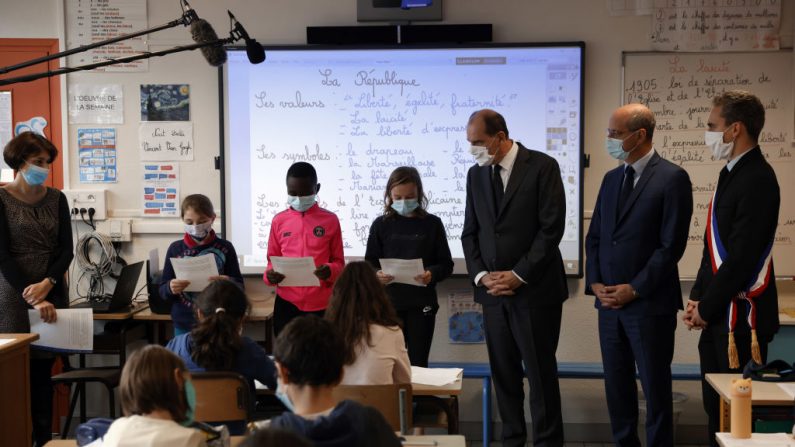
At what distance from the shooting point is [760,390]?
2.65 meters

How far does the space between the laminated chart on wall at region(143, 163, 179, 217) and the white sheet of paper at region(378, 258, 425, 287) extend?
1.83 metres

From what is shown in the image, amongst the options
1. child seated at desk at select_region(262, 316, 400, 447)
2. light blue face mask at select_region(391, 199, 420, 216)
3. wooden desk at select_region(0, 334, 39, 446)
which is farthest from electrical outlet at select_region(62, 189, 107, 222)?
child seated at desk at select_region(262, 316, 400, 447)

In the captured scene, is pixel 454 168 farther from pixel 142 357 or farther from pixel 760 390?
pixel 142 357

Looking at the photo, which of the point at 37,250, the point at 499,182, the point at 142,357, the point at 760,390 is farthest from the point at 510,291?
the point at 37,250

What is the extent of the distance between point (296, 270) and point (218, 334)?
3.97ft

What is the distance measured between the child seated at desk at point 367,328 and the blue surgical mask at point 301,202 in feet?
3.78

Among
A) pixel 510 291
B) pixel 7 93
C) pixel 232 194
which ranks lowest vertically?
pixel 510 291

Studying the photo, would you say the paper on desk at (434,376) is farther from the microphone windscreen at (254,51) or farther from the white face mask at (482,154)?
the microphone windscreen at (254,51)

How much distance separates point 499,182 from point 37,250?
2291 millimetres

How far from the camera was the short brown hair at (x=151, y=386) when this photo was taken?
1902mm

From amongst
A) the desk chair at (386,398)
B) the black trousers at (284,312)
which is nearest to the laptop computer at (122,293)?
the black trousers at (284,312)

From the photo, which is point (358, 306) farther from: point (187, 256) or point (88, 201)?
point (88, 201)

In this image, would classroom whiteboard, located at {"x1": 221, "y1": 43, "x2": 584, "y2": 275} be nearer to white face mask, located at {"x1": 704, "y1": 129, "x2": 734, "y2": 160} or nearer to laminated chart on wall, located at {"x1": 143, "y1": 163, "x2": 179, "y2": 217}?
laminated chart on wall, located at {"x1": 143, "y1": 163, "x2": 179, "y2": 217}

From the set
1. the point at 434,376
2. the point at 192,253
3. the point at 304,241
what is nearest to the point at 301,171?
the point at 304,241
